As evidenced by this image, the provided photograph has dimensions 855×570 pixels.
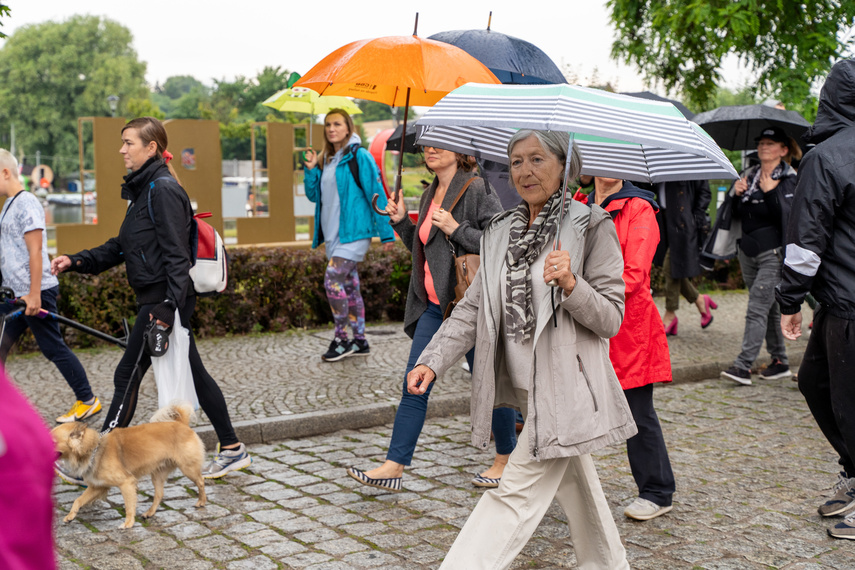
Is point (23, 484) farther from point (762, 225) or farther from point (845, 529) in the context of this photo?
point (762, 225)

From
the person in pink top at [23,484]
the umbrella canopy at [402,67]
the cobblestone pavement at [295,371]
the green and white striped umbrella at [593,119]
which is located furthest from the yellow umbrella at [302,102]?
the person in pink top at [23,484]

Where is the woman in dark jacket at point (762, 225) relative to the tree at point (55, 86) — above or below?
below

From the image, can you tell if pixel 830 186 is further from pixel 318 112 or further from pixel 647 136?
pixel 318 112

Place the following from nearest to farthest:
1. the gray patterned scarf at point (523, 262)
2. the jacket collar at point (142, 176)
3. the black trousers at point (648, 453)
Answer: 1. the gray patterned scarf at point (523, 262)
2. the black trousers at point (648, 453)
3. the jacket collar at point (142, 176)

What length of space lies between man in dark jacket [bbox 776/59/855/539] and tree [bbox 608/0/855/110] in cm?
1049

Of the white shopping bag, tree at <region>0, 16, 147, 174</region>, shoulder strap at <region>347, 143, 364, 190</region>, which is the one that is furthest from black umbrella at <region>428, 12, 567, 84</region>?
tree at <region>0, 16, 147, 174</region>

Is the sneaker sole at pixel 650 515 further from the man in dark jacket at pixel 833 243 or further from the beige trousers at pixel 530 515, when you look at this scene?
the beige trousers at pixel 530 515

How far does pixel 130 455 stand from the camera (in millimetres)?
4426

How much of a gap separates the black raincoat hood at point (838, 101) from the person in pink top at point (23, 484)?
4064 millimetres

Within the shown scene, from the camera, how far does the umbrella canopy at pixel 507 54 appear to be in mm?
6750

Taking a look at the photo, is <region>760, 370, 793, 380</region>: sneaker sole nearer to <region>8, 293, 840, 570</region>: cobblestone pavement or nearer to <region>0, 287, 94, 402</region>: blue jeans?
<region>8, 293, 840, 570</region>: cobblestone pavement

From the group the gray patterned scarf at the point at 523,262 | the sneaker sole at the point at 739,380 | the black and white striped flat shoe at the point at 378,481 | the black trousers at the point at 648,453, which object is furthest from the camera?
the sneaker sole at the point at 739,380

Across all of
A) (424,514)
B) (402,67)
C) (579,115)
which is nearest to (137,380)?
(424,514)

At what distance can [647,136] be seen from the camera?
318cm
